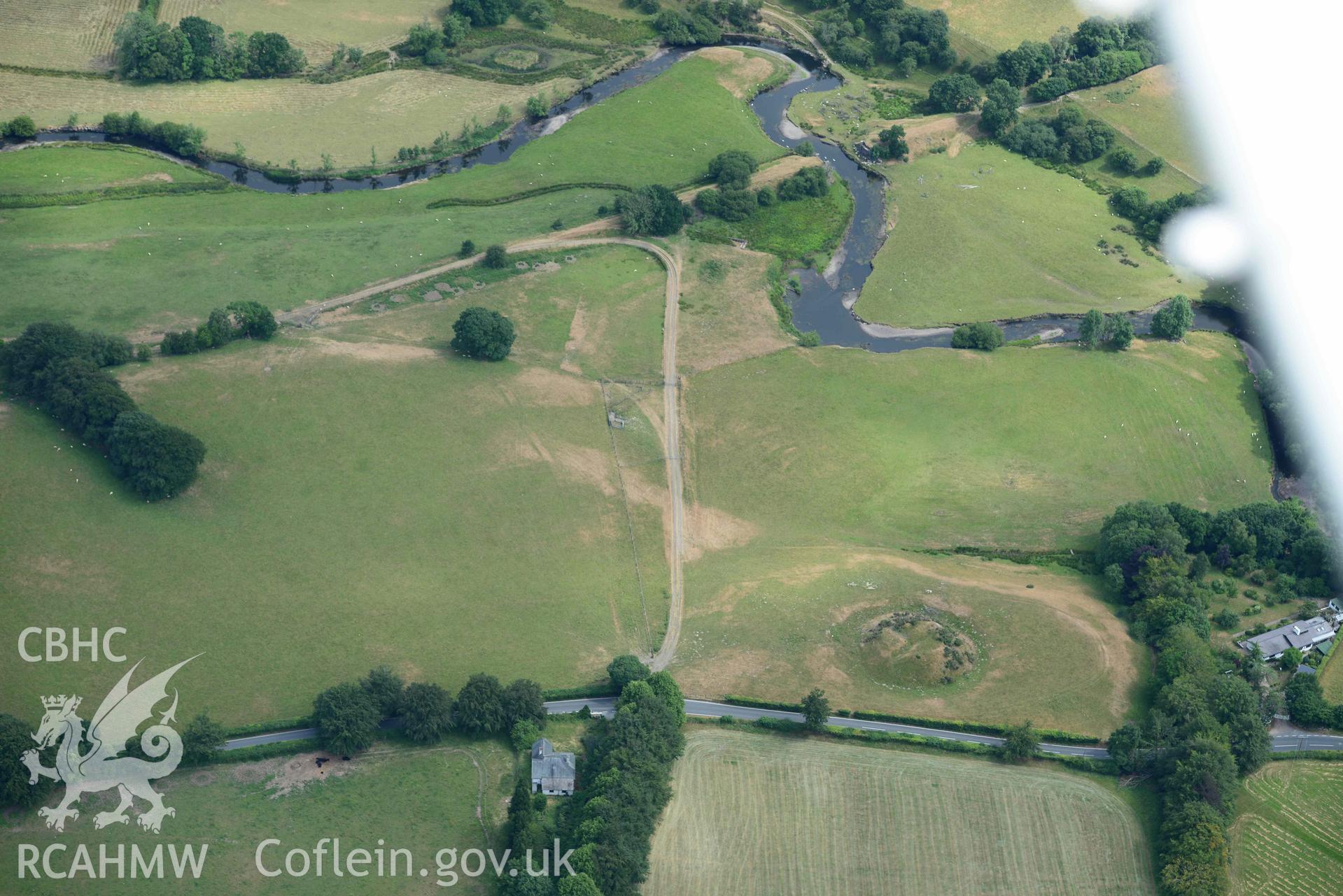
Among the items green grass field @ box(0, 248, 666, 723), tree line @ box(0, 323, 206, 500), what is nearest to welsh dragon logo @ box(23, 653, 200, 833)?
green grass field @ box(0, 248, 666, 723)

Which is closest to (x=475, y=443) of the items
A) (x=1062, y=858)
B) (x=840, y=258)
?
(x=840, y=258)

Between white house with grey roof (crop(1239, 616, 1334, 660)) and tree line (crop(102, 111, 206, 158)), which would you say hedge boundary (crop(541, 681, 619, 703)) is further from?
tree line (crop(102, 111, 206, 158))

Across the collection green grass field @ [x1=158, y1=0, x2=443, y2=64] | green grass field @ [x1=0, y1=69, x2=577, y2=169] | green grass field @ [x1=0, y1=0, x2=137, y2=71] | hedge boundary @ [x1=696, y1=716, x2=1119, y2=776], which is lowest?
hedge boundary @ [x1=696, y1=716, x2=1119, y2=776]

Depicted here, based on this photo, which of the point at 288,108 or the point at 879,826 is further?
the point at 288,108

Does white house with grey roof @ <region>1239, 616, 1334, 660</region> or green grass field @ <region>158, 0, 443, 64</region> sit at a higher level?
green grass field @ <region>158, 0, 443, 64</region>

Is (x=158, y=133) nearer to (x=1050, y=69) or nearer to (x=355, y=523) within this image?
(x=355, y=523)

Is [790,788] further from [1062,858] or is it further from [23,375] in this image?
[23,375]

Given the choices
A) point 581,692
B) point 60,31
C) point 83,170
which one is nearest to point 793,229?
point 581,692
